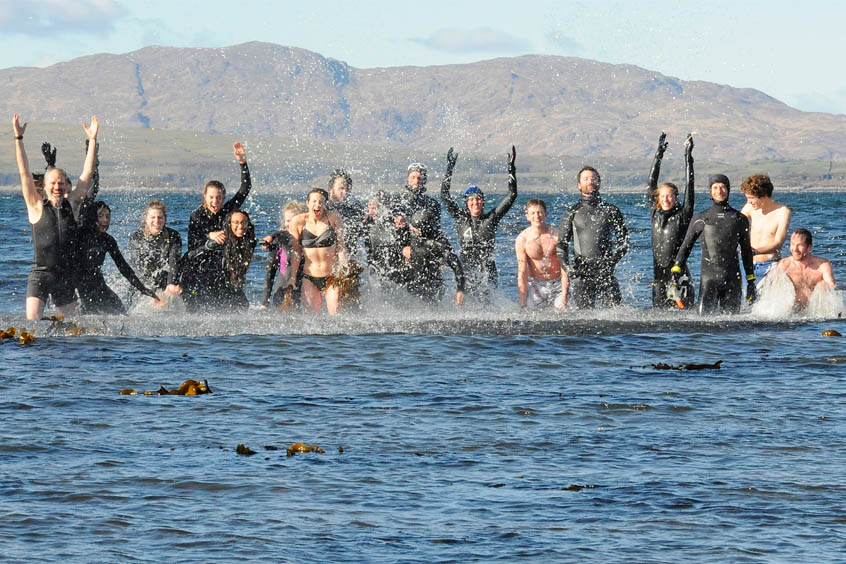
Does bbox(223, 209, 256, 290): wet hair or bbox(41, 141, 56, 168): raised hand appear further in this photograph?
bbox(223, 209, 256, 290): wet hair

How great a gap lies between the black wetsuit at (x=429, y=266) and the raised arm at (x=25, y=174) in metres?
5.67

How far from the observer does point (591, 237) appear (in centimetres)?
1783

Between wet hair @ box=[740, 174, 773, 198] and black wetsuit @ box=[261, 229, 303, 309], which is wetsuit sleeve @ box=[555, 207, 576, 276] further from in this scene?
black wetsuit @ box=[261, 229, 303, 309]

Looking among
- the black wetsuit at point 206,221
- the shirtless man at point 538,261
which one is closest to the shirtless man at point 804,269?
the shirtless man at point 538,261

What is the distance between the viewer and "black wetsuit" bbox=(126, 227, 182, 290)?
1683cm

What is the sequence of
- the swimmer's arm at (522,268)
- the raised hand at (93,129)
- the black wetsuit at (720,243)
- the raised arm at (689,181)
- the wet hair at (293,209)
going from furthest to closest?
1. the swimmer's arm at (522,268)
2. the black wetsuit at (720,243)
3. the wet hair at (293,209)
4. the raised arm at (689,181)
5. the raised hand at (93,129)

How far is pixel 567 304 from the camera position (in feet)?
60.7

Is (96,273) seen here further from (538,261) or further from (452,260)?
(538,261)

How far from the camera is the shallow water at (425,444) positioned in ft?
24.8

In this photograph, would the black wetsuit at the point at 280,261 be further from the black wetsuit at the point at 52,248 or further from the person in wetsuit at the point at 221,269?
the black wetsuit at the point at 52,248

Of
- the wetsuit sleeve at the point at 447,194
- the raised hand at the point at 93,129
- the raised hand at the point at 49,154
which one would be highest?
the raised hand at the point at 93,129

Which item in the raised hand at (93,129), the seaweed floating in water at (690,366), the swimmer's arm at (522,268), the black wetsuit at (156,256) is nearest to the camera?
the seaweed floating in water at (690,366)

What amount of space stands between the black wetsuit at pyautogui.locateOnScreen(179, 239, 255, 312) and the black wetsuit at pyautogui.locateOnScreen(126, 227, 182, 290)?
0.72ft

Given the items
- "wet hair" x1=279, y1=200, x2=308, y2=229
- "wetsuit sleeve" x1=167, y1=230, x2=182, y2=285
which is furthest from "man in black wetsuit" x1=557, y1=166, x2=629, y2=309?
"wetsuit sleeve" x1=167, y1=230, x2=182, y2=285
